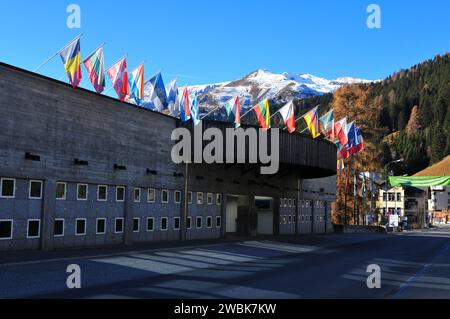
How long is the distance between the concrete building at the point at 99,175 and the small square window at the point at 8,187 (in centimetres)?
4

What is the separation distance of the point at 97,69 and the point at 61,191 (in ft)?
19.2

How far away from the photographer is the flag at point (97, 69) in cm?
2415

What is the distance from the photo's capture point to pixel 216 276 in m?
16.3

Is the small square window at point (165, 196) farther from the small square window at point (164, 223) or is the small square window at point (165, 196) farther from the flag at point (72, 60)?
the flag at point (72, 60)

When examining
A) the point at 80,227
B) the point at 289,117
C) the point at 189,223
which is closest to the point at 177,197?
the point at 189,223

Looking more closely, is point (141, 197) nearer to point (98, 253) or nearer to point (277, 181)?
point (98, 253)

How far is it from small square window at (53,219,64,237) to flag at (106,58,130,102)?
22.6 feet

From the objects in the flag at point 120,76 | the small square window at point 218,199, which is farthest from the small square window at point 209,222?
the flag at point 120,76

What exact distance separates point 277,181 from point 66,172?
2372cm

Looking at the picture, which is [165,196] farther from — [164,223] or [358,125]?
[358,125]

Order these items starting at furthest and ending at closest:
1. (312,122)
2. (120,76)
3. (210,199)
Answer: (312,122) → (210,199) → (120,76)

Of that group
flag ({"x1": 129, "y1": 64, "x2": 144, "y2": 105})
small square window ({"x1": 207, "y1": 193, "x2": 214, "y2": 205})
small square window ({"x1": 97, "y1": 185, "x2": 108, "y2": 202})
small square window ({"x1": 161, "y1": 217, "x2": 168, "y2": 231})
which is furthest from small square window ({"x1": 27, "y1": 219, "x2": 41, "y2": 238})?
small square window ({"x1": 207, "y1": 193, "x2": 214, "y2": 205})

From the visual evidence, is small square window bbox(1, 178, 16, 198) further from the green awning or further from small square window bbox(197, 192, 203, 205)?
the green awning
